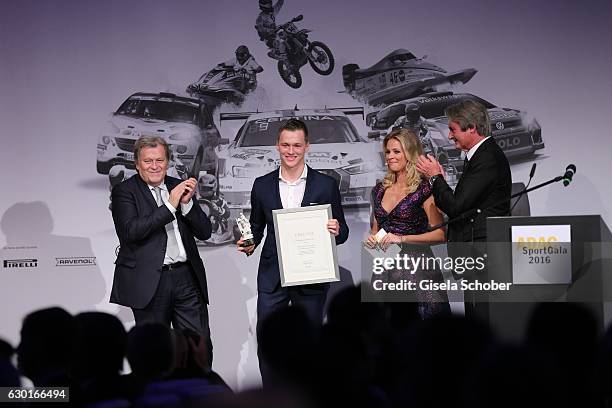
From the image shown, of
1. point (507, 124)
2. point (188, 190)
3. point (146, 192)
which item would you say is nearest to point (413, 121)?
point (507, 124)

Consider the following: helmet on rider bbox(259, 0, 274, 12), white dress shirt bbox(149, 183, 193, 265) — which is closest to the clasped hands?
white dress shirt bbox(149, 183, 193, 265)

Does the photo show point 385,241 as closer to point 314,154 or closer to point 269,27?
point 314,154

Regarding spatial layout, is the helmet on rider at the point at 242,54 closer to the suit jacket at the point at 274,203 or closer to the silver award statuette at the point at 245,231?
the suit jacket at the point at 274,203

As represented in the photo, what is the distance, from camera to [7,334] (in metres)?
6.96

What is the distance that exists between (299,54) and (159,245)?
2.16 m

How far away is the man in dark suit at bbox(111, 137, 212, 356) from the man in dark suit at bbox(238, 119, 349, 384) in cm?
39

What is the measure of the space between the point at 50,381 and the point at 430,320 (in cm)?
140

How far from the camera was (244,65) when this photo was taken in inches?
273

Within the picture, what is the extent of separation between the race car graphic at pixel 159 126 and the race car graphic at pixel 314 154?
0.17 m

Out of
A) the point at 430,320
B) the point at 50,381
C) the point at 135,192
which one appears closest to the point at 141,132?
the point at 135,192

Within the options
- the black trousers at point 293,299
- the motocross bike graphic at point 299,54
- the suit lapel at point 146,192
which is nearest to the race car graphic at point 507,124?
the motocross bike graphic at point 299,54

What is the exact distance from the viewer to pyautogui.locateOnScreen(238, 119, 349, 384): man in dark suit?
18.2ft

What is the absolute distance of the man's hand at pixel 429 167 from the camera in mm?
5441

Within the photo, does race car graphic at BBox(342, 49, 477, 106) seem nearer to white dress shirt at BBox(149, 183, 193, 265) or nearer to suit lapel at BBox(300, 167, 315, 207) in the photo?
suit lapel at BBox(300, 167, 315, 207)
